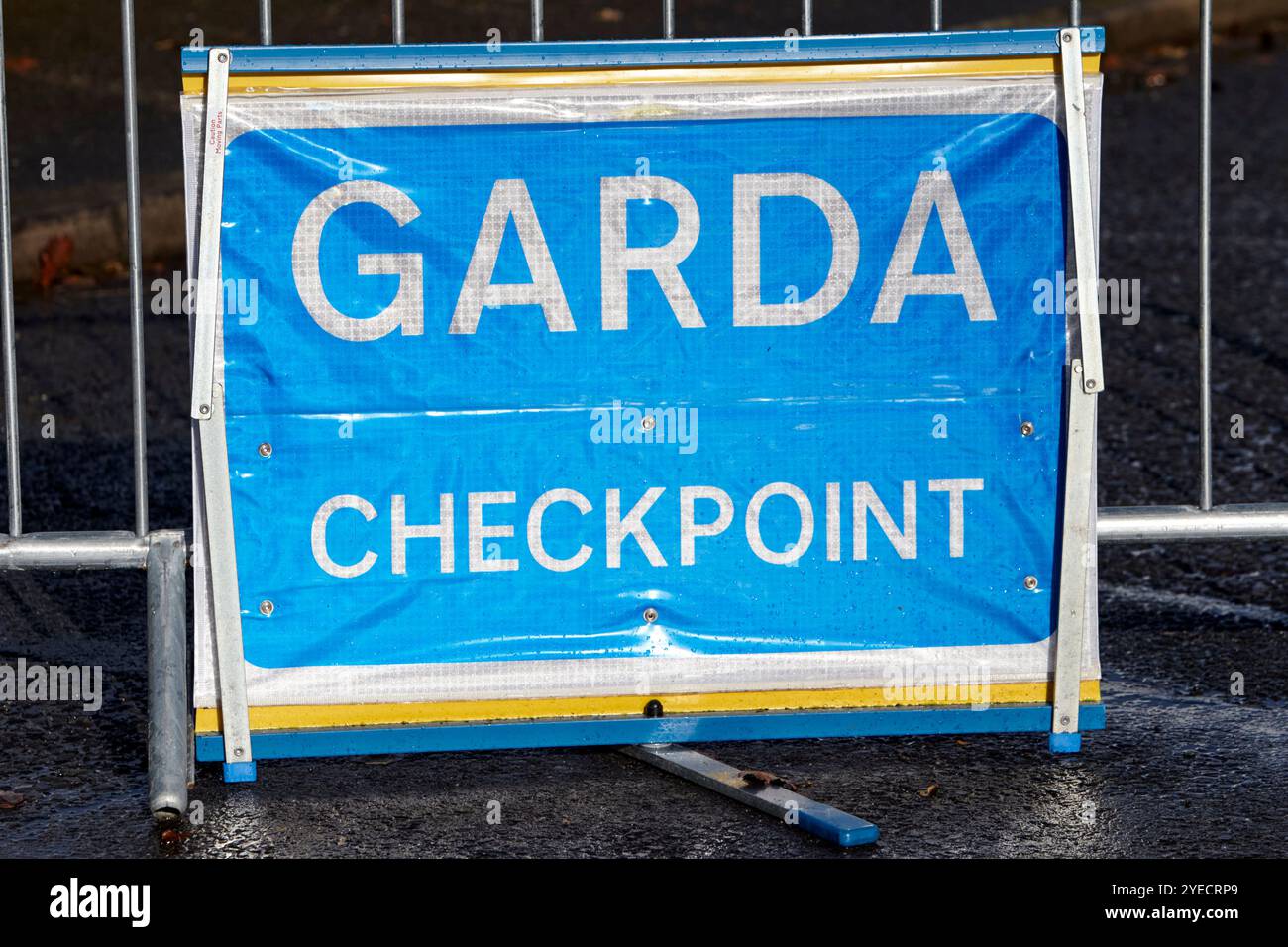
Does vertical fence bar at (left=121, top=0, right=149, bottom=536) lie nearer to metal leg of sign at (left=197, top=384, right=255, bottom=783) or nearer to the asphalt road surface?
metal leg of sign at (left=197, top=384, right=255, bottom=783)

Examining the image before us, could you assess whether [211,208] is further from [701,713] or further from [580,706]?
[701,713]

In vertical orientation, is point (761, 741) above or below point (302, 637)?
below

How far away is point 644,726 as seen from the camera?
4207 millimetres

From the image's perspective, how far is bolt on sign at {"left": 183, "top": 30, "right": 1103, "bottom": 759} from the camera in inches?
162

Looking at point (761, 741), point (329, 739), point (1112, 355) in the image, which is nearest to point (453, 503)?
point (329, 739)

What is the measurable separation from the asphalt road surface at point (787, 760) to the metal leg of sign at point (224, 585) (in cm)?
17

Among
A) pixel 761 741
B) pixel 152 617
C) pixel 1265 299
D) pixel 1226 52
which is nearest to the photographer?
pixel 152 617

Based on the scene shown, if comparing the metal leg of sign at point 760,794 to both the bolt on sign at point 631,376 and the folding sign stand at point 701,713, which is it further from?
the bolt on sign at point 631,376

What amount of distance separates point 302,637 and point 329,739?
226mm

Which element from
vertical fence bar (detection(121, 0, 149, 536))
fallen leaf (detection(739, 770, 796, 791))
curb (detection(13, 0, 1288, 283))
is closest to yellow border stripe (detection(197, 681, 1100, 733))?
fallen leaf (detection(739, 770, 796, 791))

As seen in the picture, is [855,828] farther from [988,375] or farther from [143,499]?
[143,499]

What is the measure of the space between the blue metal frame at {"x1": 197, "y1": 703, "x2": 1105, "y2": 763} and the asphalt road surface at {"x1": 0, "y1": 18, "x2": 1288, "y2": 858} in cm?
13

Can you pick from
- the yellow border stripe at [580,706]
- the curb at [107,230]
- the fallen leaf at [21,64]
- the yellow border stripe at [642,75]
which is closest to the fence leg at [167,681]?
the yellow border stripe at [580,706]

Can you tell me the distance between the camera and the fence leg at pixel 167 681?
4078 mm
